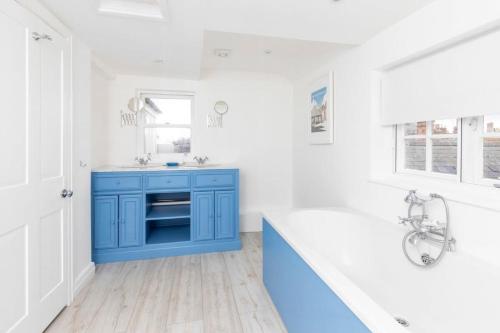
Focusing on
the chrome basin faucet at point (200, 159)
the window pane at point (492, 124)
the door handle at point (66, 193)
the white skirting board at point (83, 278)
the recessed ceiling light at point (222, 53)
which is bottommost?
the white skirting board at point (83, 278)

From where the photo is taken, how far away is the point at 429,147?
1933 mm

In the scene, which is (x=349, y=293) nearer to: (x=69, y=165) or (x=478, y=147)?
(x=478, y=147)

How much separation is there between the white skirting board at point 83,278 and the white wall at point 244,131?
136cm

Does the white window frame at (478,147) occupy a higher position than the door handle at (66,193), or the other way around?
the white window frame at (478,147)

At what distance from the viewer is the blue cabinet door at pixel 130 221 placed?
9.19 feet

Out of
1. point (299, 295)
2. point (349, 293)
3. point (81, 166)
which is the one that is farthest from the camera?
point (81, 166)

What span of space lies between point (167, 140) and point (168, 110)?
40 cm

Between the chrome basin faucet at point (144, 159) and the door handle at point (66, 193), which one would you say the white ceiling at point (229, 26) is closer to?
the chrome basin faucet at point (144, 159)

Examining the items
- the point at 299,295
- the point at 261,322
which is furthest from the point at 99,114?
the point at 299,295

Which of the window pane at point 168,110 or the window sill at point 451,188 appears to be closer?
the window sill at point 451,188

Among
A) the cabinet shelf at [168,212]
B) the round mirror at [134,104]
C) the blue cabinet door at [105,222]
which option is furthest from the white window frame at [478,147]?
the round mirror at [134,104]

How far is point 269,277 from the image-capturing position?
2.08m

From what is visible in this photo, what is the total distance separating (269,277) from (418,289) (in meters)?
1.01

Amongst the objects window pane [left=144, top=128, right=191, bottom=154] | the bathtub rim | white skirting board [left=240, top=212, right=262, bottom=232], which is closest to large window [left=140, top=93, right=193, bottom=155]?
window pane [left=144, top=128, right=191, bottom=154]
